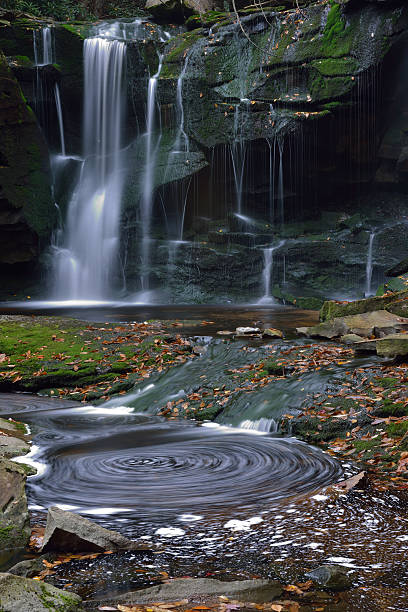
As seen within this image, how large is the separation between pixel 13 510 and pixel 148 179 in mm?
17444

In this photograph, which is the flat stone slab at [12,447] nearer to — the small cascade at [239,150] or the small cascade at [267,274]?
the small cascade at [267,274]

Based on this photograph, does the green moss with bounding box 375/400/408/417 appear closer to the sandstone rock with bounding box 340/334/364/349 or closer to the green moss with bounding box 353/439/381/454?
the green moss with bounding box 353/439/381/454

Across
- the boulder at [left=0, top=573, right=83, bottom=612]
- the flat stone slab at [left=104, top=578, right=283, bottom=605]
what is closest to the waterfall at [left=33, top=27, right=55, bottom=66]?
the flat stone slab at [left=104, top=578, right=283, bottom=605]

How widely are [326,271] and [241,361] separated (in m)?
11.5

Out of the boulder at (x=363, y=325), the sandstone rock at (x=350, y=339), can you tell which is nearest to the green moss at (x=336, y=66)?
the boulder at (x=363, y=325)

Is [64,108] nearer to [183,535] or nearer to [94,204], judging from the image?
[94,204]

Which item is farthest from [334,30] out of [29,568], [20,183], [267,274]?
[29,568]

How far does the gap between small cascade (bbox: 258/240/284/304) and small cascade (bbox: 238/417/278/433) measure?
12.1 metres

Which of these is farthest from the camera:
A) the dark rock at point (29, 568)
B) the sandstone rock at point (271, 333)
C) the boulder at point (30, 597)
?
the sandstone rock at point (271, 333)

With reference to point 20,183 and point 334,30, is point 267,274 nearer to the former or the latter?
point 334,30

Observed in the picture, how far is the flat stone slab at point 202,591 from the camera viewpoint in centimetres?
294

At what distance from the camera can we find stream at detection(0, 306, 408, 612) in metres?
3.37

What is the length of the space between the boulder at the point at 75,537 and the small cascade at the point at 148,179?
16289 mm

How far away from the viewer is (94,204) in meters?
20.9
